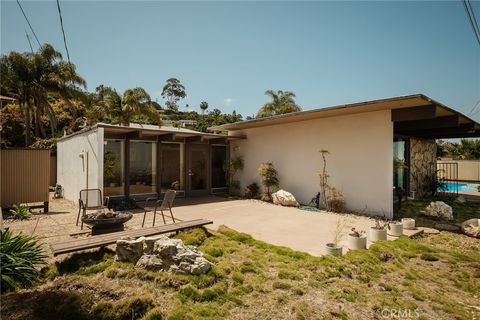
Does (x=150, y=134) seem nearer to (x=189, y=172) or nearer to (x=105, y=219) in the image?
(x=189, y=172)

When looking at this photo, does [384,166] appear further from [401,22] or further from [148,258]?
[148,258]

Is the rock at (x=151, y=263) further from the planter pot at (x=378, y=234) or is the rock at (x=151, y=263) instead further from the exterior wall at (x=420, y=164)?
the exterior wall at (x=420, y=164)

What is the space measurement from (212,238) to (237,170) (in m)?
8.18

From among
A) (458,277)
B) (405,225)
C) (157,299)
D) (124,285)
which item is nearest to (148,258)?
(124,285)

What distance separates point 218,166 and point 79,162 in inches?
247

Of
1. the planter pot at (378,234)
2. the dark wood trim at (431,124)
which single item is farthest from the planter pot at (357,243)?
the dark wood trim at (431,124)

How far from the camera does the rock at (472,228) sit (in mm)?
6355

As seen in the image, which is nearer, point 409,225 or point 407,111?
point 409,225

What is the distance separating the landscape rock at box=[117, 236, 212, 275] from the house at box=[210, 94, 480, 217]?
21.7 ft

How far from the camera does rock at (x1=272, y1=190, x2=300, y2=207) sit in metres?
10.4

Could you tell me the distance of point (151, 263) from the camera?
3.90 metres

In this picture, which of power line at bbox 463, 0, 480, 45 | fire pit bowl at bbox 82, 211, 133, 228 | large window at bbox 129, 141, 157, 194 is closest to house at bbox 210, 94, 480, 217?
power line at bbox 463, 0, 480, 45

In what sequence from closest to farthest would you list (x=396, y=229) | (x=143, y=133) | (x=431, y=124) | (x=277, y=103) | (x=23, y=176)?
(x=396, y=229) < (x=23, y=176) < (x=431, y=124) < (x=143, y=133) < (x=277, y=103)

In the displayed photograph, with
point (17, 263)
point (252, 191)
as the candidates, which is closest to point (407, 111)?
point (252, 191)
